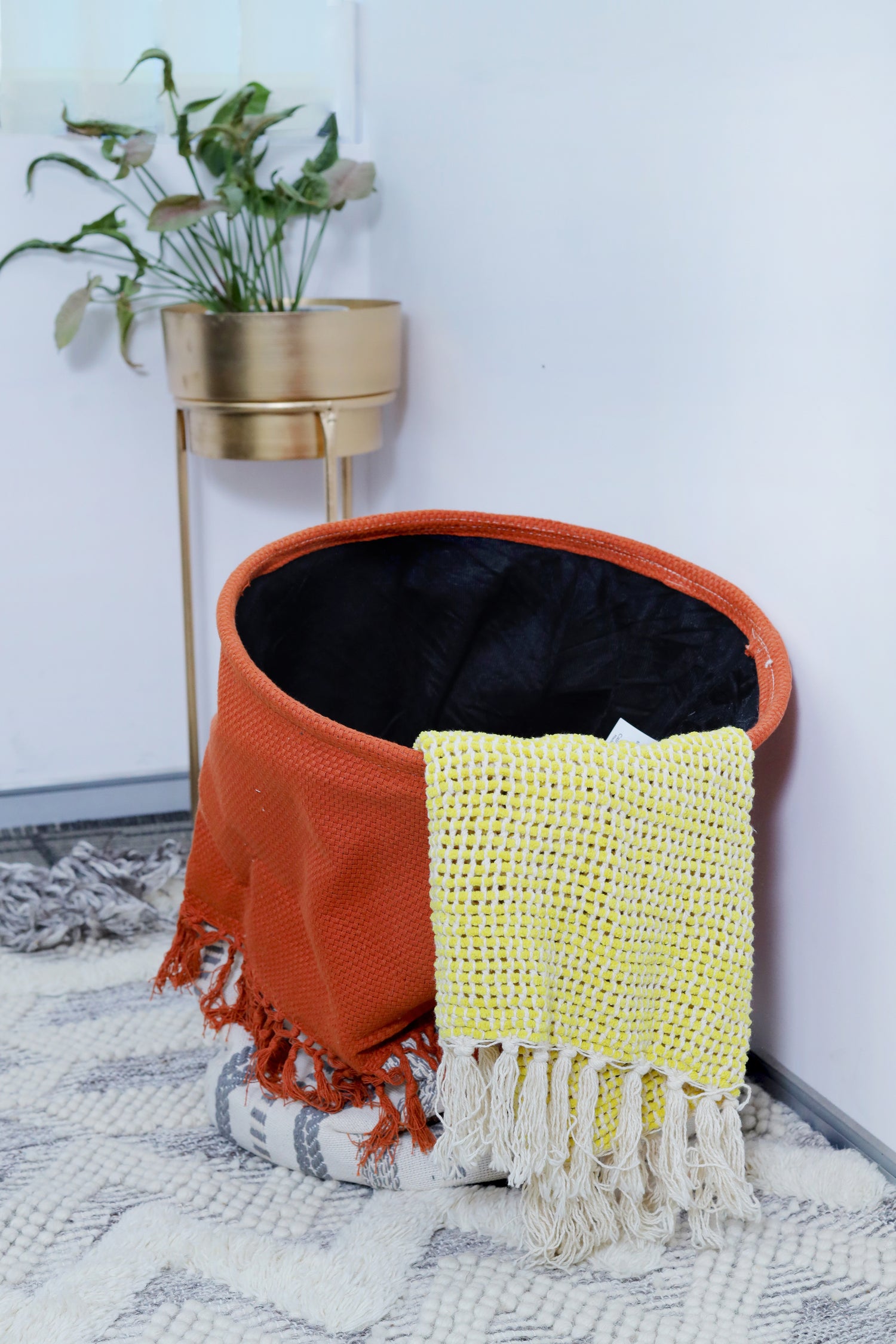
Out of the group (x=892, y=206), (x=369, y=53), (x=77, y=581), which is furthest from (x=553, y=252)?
(x=77, y=581)

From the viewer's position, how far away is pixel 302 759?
0.77 m

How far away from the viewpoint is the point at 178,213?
4.26 ft

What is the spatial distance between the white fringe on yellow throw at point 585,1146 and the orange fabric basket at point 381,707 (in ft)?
0.35

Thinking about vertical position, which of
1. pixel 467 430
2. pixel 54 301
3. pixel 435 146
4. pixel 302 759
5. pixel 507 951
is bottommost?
pixel 507 951

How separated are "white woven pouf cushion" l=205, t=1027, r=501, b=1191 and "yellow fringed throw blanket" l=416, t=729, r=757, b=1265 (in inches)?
3.5

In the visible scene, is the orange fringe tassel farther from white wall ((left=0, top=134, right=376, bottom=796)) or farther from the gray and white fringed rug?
white wall ((left=0, top=134, right=376, bottom=796))

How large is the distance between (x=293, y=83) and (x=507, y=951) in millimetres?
1293

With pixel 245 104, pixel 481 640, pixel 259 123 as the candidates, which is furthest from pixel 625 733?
pixel 245 104

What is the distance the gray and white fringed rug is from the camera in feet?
2.45

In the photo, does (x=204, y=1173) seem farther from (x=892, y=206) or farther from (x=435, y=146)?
(x=435, y=146)

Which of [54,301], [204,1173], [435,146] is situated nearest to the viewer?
[204,1173]

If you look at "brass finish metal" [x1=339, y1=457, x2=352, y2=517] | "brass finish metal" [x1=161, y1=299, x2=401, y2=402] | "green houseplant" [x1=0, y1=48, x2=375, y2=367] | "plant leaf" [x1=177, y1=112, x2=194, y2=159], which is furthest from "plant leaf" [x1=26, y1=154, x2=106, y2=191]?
"brass finish metal" [x1=339, y1=457, x2=352, y2=517]

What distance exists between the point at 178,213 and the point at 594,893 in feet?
3.17

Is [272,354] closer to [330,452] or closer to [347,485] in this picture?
[330,452]
